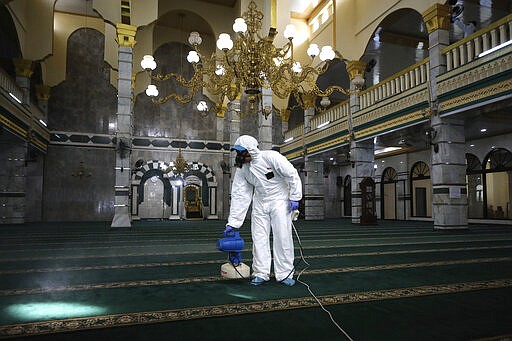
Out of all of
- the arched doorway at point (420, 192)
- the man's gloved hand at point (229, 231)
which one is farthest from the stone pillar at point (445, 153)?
the arched doorway at point (420, 192)

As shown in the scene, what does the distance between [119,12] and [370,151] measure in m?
7.99

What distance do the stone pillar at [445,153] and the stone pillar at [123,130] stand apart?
277 inches

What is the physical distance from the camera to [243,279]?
3.04 m

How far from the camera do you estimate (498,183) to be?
11328mm

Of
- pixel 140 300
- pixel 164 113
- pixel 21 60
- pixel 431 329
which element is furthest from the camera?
pixel 164 113

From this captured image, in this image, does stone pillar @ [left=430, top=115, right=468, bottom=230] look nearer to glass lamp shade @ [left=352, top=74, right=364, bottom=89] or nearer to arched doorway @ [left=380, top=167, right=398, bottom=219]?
glass lamp shade @ [left=352, top=74, right=364, bottom=89]

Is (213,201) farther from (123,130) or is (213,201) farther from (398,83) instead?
(398,83)

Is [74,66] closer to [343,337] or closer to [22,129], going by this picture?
[22,129]

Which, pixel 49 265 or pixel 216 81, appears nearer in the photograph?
pixel 49 265

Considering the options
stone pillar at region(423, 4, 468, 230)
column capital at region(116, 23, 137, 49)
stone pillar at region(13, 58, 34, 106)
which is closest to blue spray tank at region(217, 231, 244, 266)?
stone pillar at region(423, 4, 468, 230)

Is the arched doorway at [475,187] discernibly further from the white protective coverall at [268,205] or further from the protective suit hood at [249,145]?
the protective suit hood at [249,145]

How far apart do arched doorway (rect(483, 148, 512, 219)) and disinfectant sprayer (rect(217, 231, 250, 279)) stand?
11.2m

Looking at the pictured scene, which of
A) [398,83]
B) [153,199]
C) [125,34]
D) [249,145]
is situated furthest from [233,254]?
[153,199]

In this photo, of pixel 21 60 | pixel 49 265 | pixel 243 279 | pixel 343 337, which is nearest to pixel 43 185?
pixel 21 60
